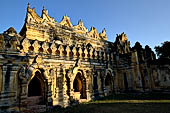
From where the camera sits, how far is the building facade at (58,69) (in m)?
7.93

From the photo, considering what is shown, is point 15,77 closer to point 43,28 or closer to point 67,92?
point 67,92

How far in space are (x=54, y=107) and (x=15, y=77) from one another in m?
3.96

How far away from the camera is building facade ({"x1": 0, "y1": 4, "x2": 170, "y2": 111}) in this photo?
26.0 ft

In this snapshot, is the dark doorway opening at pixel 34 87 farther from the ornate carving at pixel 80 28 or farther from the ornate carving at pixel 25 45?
the ornate carving at pixel 80 28

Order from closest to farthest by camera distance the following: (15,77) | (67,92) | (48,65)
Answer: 1. (15,77)
2. (48,65)
3. (67,92)

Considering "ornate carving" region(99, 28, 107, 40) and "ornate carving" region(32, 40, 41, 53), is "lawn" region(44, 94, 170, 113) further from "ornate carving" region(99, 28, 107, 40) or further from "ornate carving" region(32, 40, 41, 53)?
"ornate carving" region(99, 28, 107, 40)

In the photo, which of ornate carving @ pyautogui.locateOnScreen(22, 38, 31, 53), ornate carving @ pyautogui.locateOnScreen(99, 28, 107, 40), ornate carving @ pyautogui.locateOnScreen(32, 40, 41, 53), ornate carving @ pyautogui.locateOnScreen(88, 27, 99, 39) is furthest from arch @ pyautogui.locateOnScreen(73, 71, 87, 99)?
ornate carving @ pyautogui.locateOnScreen(99, 28, 107, 40)

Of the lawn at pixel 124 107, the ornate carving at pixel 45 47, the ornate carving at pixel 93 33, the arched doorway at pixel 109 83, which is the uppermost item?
the ornate carving at pixel 93 33

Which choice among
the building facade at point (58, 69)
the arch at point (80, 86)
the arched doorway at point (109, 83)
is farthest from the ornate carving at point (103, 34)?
the arch at point (80, 86)

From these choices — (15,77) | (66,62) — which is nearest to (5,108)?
(15,77)

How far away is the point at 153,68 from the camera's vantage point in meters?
15.0

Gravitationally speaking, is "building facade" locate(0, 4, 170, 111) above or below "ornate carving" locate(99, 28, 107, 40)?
below

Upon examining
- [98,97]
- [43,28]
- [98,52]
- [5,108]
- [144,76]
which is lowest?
[98,97]

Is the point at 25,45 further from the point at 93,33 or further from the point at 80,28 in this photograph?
the point at 93,33
